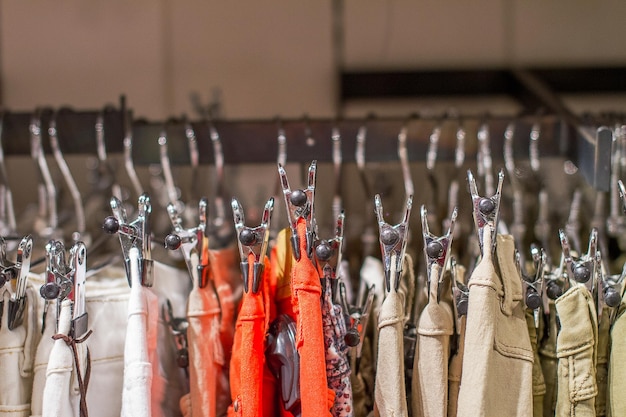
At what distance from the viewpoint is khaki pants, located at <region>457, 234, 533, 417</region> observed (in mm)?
515

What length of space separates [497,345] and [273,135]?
13.9 inches

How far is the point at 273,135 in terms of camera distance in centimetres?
75

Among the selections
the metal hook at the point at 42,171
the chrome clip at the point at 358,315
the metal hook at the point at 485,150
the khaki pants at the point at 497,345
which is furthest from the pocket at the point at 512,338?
the metal hook at the point at 42,171

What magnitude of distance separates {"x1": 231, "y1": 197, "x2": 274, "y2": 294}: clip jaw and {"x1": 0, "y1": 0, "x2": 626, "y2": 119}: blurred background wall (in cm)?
57

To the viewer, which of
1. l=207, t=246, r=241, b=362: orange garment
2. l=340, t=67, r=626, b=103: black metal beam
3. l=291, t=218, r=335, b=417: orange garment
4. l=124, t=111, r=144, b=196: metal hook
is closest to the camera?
l=291, t=218, r=335, b=417: orange garment

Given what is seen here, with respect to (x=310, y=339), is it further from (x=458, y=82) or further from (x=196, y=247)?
(x=458, y=82)

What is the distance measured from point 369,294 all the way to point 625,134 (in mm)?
415

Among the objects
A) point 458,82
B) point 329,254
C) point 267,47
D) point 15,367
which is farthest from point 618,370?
→ point 267,47

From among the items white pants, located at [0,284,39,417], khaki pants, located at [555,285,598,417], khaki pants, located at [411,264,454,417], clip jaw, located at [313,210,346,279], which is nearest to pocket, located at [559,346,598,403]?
khaki pants, located at [555,285,598,417]

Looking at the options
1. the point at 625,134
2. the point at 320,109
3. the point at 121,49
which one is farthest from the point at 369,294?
the point at 121,49

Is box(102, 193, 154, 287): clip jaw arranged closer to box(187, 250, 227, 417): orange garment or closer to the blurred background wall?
box(187, 250, 227, 417): orange garment

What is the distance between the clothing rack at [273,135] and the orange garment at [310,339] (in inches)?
9.8

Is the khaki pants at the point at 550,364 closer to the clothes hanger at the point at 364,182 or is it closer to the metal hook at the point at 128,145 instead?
the clothes hanger at the point at 364,182

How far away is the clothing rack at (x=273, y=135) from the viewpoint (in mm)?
746
